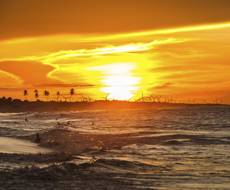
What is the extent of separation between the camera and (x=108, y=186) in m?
14.5

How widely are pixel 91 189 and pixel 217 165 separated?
10.7m

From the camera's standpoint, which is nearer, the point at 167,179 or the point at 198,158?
the point at 167,179

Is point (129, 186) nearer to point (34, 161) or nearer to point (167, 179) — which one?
point (167, 179)

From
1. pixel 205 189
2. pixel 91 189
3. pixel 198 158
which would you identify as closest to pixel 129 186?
pixel 91 189

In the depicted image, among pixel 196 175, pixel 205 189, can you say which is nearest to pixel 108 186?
pixel 205 189

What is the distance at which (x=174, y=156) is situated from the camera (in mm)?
25172

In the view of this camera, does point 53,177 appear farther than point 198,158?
No

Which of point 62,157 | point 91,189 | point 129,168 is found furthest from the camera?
point 62,157

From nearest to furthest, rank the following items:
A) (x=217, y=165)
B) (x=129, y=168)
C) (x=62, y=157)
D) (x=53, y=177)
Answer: (x=53, y=177) → (x=129, y=168) → (x=217, y=165) → (x=62, y=157)

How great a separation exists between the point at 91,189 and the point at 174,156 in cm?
1281

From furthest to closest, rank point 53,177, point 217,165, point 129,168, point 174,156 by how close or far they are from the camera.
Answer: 1. point 174,156
2. point 217,165
3. point 129,168
4. point 53,177

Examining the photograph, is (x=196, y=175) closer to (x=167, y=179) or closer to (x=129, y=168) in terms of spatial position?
(x=167, y=179)

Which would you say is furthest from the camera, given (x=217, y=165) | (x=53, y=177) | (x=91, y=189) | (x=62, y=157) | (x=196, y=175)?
(x=62, y=157)

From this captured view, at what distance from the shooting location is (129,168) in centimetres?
1945
